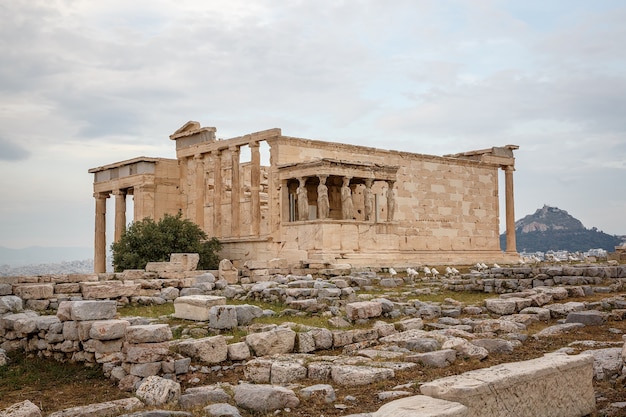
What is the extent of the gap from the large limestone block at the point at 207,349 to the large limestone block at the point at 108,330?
0.84 metres

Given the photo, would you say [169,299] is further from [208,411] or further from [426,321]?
[208,411]

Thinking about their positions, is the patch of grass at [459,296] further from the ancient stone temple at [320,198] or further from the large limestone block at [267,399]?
the large limestone block at [267,399]

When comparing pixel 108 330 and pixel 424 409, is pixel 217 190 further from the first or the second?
Result: pixel 424 409

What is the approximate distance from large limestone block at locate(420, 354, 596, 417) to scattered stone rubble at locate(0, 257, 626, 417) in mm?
19

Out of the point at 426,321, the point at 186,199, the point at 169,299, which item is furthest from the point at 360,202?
the point at 426,321

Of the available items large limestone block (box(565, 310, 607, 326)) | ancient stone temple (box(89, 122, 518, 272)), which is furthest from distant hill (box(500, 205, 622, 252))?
large limestone block (box(565, 310, 607, 326))

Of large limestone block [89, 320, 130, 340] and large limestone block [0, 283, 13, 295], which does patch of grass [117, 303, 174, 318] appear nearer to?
large limestone block [0, 283, 13, 295]

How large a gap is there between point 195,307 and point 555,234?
10496 centimetres

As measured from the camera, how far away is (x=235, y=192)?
100 ft

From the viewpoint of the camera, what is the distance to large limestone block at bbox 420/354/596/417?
565cm

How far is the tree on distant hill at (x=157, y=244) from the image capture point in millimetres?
26734

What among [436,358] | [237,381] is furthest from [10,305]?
[436,358]

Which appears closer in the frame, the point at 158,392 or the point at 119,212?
the point at 158,392

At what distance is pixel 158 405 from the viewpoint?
23.9ft
